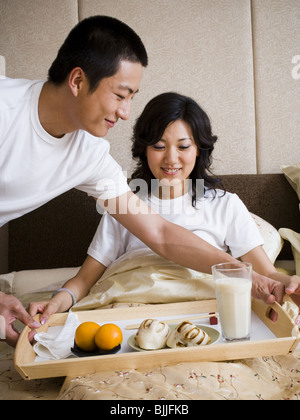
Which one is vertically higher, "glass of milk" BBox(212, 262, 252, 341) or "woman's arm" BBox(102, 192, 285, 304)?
"woman's arm" BBox(102, 192, 285, 304)

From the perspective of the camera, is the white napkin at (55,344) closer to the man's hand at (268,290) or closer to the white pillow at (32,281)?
the man's hand at (268,290)

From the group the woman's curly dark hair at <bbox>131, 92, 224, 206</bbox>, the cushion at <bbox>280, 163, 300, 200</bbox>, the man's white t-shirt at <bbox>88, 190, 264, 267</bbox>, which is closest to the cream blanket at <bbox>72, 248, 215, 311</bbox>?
the man's white t-shirt at <bbox>88, 190, 264, 267</bbox>

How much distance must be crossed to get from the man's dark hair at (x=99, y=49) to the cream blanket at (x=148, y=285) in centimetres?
63

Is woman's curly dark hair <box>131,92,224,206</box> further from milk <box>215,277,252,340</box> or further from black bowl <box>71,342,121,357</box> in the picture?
black bowl <box>71,342,121,357</box>

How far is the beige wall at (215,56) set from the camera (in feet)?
7.73

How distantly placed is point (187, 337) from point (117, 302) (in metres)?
0.46

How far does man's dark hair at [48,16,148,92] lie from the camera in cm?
131

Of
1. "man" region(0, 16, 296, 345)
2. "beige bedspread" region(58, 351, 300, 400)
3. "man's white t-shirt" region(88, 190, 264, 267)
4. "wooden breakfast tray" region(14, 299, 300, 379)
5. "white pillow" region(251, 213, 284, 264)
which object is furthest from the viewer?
"white pillow" region(251, 213, 284, 264)

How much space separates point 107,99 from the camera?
1.33 m

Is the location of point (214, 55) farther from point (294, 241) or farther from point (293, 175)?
point (294, 241)

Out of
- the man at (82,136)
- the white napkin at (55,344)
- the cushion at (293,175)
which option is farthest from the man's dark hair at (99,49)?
the cushion at (293,175)

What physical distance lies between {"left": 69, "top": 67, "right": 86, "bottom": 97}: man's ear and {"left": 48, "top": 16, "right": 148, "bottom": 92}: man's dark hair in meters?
0.02

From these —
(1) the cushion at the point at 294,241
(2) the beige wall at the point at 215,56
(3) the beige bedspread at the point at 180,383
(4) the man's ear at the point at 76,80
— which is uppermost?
(2) the beige wall at the point at 215,56

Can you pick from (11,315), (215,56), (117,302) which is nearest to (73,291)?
(117,302)
